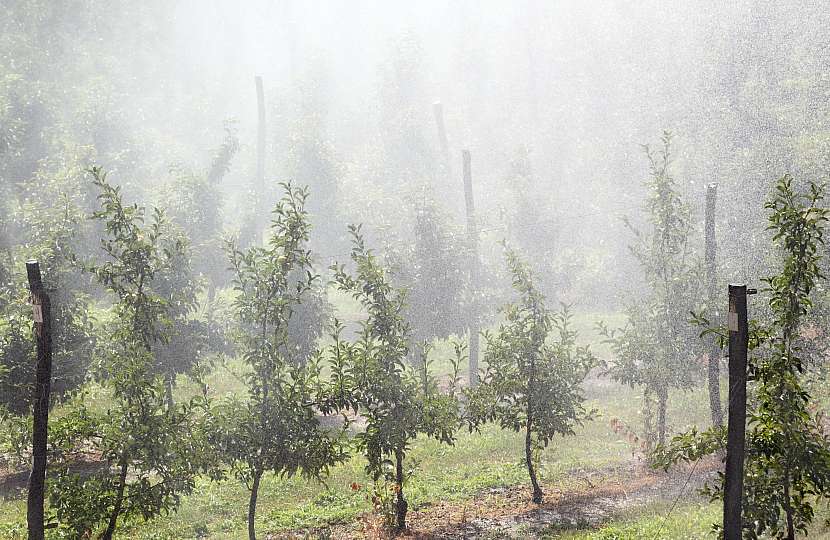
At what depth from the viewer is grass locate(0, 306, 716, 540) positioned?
1617 centimetres

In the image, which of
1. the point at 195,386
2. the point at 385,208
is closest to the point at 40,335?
the point at 195,386

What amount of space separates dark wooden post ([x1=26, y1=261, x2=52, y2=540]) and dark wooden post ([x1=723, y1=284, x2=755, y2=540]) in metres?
10.8

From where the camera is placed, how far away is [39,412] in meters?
12.4

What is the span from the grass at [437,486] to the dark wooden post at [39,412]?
3.24 meters

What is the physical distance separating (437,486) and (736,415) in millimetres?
10845

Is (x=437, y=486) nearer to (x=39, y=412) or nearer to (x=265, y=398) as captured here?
(x=265, y=398)

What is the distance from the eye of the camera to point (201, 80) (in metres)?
79.9

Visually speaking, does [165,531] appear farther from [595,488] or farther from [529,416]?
[595,488]

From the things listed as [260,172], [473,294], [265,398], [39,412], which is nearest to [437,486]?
[265,398]

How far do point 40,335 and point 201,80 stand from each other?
240 feet

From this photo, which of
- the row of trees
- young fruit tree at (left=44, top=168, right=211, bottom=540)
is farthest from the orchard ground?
young fruit tree at (left=44, top=168, right=211, bottom=540)

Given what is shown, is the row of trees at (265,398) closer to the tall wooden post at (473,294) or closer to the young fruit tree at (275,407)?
the young fruit tree at (275,407)

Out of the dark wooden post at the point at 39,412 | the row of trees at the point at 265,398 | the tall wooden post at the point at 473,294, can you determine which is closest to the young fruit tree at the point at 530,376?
the row of trees at the point at 265,398

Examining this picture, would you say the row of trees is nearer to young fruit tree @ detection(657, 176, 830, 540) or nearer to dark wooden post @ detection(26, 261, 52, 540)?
dark wooden post @ detection(26, 261, 52, 540)
